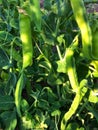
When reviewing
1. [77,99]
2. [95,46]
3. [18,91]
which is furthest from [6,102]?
[95,46]

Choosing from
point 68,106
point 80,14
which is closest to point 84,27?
point 80,14

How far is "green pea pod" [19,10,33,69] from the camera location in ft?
4.03

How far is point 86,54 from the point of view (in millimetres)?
1257

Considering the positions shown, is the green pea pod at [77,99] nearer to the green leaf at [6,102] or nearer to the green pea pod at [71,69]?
the green pea pod at [71,69]

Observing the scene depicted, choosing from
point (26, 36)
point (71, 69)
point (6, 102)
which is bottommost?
point (6, 102)

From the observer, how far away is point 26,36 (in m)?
1.26

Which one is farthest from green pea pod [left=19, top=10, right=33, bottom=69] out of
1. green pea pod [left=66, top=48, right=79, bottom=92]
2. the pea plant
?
green pea pod [left=66, top=48, right=79, bottom=92]

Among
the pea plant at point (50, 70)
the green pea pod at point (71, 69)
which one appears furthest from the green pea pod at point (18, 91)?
the green pea pod at point (71, 69)

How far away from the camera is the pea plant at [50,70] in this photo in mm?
1253

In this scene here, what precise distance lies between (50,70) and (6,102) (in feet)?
0.65

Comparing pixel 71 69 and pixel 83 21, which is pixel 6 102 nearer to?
pixel 71 69

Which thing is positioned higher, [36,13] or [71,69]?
[36,13]

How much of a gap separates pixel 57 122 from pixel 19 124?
14 cm

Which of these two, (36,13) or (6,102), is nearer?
(36,13)
